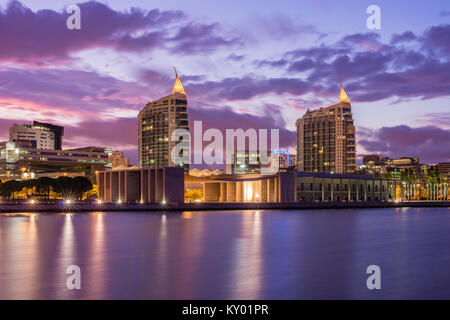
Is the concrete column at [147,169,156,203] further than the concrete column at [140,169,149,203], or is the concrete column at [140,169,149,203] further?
the concrete column at [140,169,149,203]

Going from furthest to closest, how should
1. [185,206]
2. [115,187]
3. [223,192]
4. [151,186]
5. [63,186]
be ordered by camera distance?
[223,192]
[115,187]
[63,186]
[151,186]
[185,206]

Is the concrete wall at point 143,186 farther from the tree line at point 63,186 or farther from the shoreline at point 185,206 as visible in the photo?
the tree line at point 63,186

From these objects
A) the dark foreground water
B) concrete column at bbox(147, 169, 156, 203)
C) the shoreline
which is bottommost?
the shoreline

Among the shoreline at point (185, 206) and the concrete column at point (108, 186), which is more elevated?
the concrete column at point (108, 186)

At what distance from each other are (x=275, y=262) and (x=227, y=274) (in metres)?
6.24

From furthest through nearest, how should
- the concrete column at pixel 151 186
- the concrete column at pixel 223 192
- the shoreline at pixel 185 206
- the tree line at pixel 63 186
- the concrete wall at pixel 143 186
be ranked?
the concrete column at pixel 223 192 → the tree line at pixel 63 186 → the concrete column at pixel 151 186 → the concrete wall at pixel 143 186 → the shoreline at pixel 185 206

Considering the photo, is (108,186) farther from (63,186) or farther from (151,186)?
(151,186)

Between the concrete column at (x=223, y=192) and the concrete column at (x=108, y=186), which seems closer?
the concrete column at (x=108, y=186)

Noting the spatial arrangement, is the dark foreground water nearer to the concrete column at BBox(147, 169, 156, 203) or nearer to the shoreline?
the shoreline

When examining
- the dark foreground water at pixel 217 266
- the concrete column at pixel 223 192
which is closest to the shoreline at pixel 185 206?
the concrete column at pixel 223 192

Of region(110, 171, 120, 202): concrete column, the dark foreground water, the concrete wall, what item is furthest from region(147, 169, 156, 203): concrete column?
the dark foreground water

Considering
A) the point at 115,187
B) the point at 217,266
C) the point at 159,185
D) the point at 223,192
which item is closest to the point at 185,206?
the point at 159,185

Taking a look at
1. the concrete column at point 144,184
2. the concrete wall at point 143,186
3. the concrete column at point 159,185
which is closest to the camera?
the concrete wall at point 143,186
